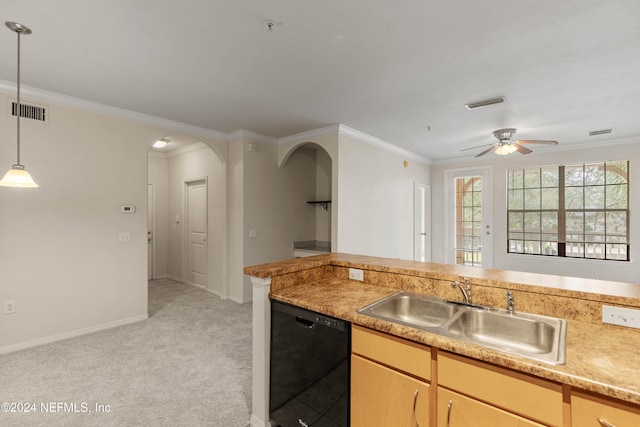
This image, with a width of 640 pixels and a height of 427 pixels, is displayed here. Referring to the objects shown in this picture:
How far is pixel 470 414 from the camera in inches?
47.4

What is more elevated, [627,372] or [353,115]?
[353,115]

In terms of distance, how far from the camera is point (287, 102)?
338cm

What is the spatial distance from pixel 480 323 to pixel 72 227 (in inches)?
159

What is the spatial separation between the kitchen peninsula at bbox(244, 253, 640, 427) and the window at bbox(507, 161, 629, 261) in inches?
188

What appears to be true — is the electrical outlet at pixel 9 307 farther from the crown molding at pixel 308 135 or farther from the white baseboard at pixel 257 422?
the crown molding at pixel 308 135

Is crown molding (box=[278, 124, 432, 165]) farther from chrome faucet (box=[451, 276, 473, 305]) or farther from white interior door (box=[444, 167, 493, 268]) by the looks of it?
chrome faucet (box=[451, 276, 473, 305])

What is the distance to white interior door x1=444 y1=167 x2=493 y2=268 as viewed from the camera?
20.5 ft

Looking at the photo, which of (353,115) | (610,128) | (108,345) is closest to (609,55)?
(353,115)

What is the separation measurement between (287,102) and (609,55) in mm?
2865

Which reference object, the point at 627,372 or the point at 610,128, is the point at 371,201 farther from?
the point at 627,372

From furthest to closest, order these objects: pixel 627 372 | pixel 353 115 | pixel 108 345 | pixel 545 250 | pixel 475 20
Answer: pixel 545 250 < pixel 353 115 < pixel 108 345 < pixel 475 20 < pixel 627 372

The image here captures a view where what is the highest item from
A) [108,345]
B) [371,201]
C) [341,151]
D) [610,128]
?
[610,128]

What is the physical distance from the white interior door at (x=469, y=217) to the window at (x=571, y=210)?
1.35 feet

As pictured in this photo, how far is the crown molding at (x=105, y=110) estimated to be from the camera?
9.82ft
